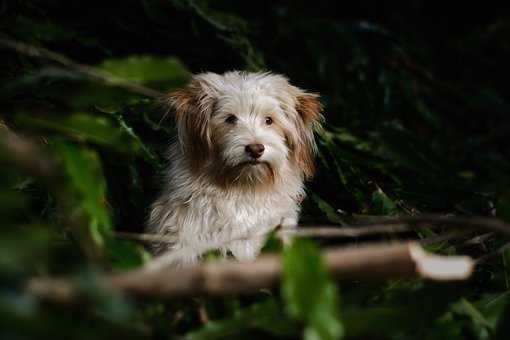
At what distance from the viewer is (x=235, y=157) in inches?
134

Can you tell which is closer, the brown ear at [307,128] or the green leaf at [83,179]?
the green leaf at [83,179]

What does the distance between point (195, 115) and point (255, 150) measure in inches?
19.2

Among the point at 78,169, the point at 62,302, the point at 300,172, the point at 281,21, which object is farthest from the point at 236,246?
the point at 281,21

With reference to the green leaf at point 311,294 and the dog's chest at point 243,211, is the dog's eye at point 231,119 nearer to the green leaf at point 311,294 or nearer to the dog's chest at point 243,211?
the dog's chest at point 243,211

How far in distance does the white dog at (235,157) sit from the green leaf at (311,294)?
1.87 metres

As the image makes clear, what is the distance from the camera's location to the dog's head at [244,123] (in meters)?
3.49

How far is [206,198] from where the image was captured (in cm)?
348

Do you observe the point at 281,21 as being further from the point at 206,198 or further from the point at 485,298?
the point at 485,298

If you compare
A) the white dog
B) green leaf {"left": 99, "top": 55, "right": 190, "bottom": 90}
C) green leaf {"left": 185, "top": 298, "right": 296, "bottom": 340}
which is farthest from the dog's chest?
green leaf {"left": 99, "top": 55, "right": 190, "bottom": 90}

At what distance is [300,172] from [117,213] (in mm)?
1027

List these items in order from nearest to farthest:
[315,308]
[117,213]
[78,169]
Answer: [315,308], [78,169], [117,213]

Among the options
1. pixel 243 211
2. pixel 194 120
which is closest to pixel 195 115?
pixel 194 120

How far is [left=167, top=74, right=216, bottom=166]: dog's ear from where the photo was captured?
359cm

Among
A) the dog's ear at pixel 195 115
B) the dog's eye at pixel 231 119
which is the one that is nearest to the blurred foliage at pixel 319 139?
the dog's ear at pixel 195 115
